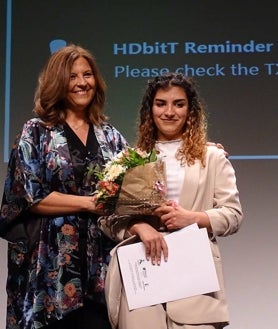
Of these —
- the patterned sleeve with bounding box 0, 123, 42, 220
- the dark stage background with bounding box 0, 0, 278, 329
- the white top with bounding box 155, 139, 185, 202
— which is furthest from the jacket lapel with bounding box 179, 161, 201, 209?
the dark stage background with bounding box 0, 0, 278, 329

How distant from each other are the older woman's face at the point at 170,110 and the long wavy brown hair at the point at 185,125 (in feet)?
0.06

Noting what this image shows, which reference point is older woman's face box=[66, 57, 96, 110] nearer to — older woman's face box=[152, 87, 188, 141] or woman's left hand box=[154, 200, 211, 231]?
older woman's face box=[152, 87, 188, 141]

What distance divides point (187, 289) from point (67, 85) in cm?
82

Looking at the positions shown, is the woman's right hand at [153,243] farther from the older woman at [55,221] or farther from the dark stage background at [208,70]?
the dark stage background at [208,70]

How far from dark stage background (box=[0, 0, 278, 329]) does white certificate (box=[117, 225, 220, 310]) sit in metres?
1.64

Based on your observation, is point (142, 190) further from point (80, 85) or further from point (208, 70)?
point (208, 70)

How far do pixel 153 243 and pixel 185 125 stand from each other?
0.41 m

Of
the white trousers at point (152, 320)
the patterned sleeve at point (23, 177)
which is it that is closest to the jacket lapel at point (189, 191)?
the white trousers at point (152, 320)

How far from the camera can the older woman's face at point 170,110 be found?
2.02m

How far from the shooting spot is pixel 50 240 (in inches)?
85.3

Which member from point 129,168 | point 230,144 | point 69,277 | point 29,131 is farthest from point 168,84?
point 230,144

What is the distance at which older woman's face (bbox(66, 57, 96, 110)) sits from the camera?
89.4 inches

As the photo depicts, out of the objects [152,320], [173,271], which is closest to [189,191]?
[173,271]

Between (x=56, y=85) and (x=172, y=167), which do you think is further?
(x=56, y=85)
